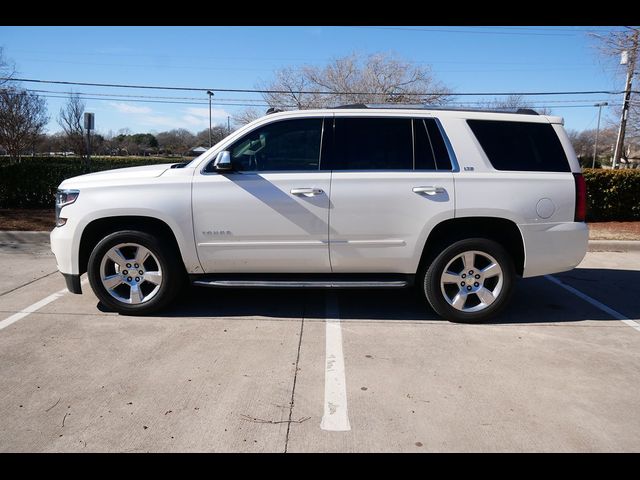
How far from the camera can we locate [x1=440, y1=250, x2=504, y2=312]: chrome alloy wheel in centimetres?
448

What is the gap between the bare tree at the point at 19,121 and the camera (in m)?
25.3

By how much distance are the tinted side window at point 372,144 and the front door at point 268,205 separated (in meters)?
0.20

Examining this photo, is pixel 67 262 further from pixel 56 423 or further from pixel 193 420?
pixel 193 420

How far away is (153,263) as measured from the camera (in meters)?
4.62

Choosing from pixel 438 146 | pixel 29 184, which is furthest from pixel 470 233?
pixel 29 184

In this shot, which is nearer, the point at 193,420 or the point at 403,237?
the point at 193,420

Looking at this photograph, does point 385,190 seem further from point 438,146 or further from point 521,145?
point 521,145

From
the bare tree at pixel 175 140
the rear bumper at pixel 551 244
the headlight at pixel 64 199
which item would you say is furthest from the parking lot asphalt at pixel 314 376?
the bare tree at pixel 175 140

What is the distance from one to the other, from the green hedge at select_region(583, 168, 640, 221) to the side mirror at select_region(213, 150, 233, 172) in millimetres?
8867

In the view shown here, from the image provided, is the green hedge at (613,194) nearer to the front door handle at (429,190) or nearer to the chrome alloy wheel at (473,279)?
the chrome alloy wheel at (473,279)

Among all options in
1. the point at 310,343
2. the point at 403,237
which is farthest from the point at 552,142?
the point at 310,343

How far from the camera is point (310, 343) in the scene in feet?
13.4

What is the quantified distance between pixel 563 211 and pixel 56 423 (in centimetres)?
438
